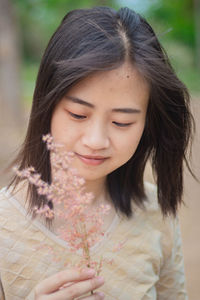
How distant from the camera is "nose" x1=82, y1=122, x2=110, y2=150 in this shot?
5.15 ft

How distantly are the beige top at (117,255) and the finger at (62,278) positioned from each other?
221 mm

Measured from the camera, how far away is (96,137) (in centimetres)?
157

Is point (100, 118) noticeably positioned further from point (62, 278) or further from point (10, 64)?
point (10, 64)

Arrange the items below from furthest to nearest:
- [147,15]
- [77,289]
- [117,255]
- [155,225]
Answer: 1. [147,15]
2. [155,225]
3. [117,255]
4. [77,289]

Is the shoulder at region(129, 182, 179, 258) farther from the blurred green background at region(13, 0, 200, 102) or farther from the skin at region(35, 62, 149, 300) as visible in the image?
the blurred green background at region(13, 0, 200, 102)

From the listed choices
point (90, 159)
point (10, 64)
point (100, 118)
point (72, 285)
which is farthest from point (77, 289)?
point (10, 64)

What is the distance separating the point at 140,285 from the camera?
202 cm

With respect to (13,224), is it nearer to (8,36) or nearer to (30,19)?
(8,36)

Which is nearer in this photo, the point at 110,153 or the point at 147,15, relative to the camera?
the point at 110,153

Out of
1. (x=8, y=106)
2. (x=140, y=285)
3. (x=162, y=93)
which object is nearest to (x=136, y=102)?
(x=162, y=93)

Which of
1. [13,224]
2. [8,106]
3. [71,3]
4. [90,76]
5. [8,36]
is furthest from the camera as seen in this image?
[71,3]

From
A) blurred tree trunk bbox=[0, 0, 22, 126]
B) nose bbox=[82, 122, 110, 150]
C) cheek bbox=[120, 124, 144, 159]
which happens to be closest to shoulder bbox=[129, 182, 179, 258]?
cheek bbox=[120, 124, 144, 159]

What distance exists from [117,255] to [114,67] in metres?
0.91

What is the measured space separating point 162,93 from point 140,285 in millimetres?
922
